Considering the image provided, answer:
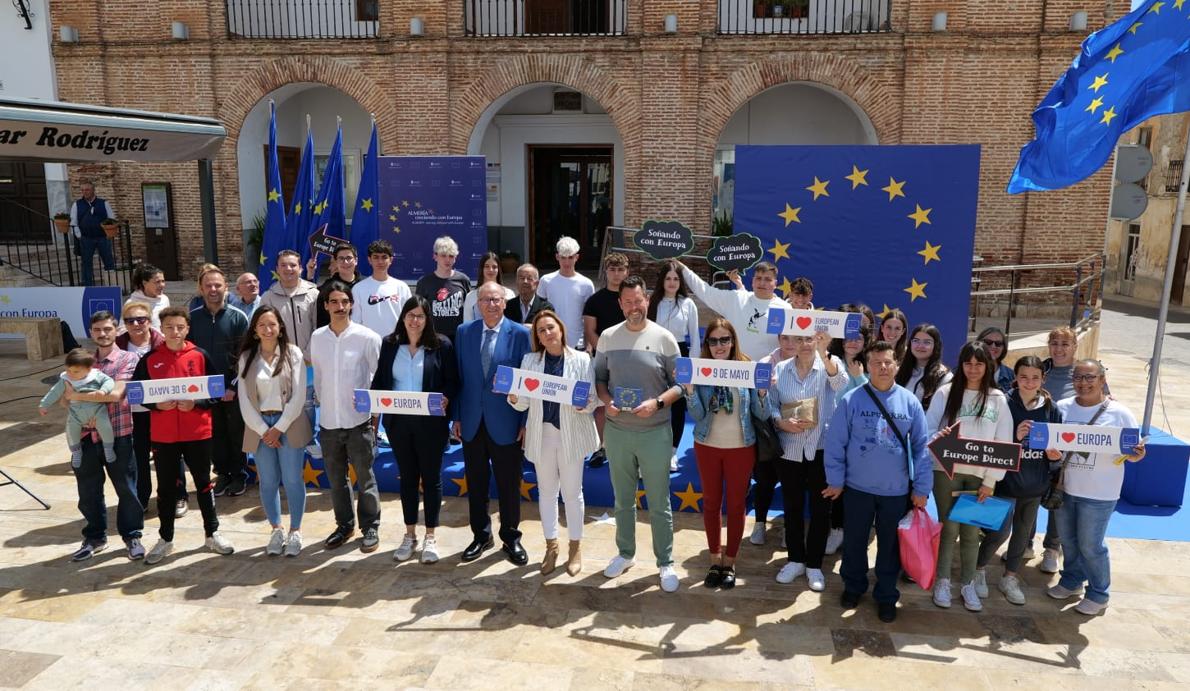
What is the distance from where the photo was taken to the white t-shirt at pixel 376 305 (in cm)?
679

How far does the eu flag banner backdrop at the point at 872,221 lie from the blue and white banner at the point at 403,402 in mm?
3709

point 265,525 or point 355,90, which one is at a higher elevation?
point 355,90

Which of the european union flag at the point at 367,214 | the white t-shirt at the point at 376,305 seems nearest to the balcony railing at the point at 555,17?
the european union flag at the point at 367,214

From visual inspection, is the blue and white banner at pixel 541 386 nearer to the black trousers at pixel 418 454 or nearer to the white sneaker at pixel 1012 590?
the black trousers at pixel 418 454

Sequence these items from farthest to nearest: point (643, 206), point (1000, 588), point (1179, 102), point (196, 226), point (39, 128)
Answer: point (196, 226) → point (643, 206) → point (39, 128) → point (1179, 102) → point (1000, 588)

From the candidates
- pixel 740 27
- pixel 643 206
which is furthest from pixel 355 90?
pixel 740 27

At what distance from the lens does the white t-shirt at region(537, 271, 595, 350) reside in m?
6.75

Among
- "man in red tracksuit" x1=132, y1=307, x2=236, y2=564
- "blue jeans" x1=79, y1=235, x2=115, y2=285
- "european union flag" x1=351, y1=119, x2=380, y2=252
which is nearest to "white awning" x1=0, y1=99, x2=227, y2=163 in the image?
"european union flag" x1=351, y1=119, x2=380, y2=252

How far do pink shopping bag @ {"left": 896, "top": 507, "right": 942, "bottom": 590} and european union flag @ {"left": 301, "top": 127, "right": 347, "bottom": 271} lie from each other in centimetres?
667

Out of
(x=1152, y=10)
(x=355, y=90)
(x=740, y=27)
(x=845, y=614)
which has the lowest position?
(x=845, y=614)

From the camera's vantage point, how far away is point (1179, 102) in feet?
19.1

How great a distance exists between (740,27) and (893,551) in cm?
1329

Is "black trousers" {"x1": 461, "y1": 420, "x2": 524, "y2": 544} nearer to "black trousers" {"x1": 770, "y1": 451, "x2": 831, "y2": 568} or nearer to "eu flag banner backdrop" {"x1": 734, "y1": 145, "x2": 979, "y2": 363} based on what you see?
"black trousers" {"x1": 770, "y1": 451, "x2": 831, "y2": 568}

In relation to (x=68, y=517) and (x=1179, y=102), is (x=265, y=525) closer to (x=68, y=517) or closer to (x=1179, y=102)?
(x=68, y=517)
